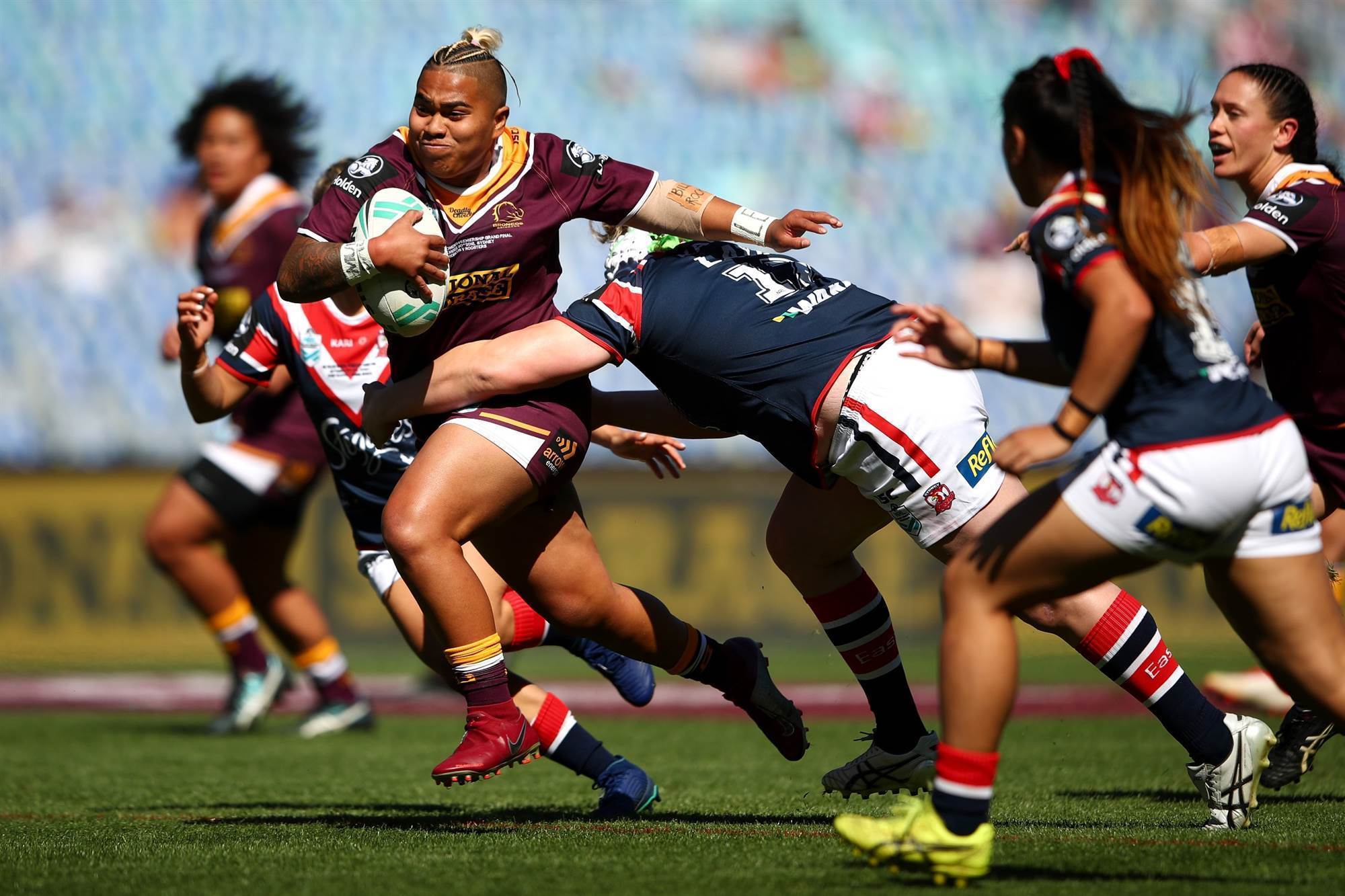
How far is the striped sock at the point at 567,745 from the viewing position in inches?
195

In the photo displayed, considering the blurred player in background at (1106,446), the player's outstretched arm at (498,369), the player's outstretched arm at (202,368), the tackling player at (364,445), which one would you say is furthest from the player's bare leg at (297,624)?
the blurred player in background at (1106,446)

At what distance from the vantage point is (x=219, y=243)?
28.0 feet

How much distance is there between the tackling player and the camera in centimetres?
493

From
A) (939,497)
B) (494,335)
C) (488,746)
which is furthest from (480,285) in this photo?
(939,497)

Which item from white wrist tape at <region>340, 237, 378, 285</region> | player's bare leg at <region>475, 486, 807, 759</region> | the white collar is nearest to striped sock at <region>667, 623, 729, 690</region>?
player's bare leg at <region>475, 486, 807, 759</region>

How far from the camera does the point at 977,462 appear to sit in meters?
4.20

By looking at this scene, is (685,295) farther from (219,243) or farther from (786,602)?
(786,602)

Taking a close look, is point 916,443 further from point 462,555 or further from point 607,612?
point 462,555

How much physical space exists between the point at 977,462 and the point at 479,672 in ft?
4.92

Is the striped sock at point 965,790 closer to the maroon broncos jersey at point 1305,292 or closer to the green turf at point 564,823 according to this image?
the green turf at point 564,823

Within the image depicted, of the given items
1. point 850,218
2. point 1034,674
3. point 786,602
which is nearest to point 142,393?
point 786,602

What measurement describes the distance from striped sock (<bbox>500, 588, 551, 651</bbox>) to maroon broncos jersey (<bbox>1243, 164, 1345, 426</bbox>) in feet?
8.59

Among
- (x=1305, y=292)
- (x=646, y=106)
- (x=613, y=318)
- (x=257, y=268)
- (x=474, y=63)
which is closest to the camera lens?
(x=613, y=318)

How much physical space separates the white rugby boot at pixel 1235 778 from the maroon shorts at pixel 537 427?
196 centimetres
